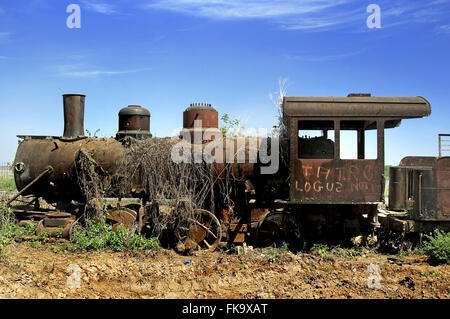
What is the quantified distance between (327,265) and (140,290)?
3537mm

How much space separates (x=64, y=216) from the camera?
31.3 feet

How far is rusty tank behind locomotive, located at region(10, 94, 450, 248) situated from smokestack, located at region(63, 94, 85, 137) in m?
1.27

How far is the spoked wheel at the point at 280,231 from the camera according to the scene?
322 inches

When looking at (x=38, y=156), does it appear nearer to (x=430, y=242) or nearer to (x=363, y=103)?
(x=363, y=103)

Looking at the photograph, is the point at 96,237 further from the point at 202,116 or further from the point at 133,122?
the point at 202,116

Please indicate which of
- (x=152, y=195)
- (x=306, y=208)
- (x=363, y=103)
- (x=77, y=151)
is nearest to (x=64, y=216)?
(x=77, y=151)

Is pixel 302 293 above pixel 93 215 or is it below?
below

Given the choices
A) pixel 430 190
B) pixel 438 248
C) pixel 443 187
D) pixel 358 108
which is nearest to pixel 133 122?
pixel 358 108

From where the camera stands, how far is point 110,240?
843 centimetres

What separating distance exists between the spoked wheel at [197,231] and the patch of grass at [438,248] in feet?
14.1

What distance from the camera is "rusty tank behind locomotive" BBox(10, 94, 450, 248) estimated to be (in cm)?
781

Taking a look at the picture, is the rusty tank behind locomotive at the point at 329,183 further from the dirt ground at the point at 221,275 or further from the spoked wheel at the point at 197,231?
the dirt ground at the point at 221,275

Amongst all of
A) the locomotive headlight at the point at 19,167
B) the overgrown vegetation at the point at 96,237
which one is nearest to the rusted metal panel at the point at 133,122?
the overgrown vegetation at the point at 96,237

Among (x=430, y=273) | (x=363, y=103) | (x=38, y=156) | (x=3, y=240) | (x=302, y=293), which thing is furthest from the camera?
(x=38, y=156)
